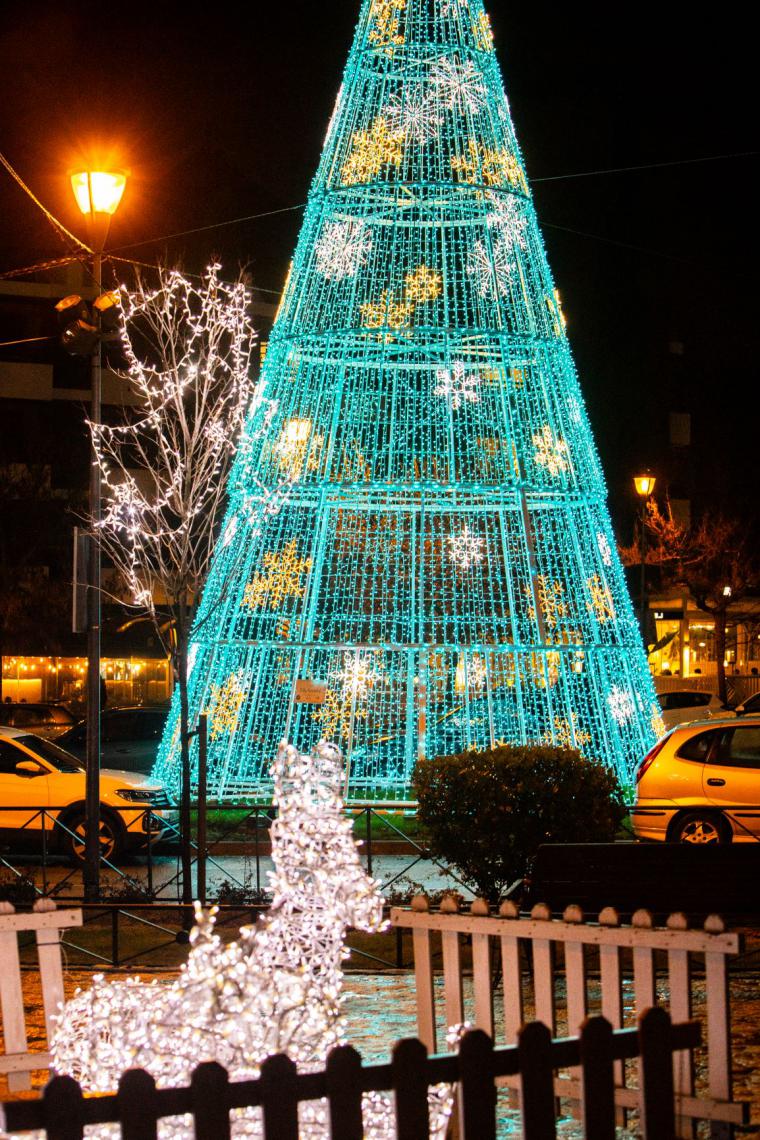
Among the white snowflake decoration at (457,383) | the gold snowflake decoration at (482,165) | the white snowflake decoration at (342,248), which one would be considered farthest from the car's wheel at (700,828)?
the gold snowflake decoration at (482,165)

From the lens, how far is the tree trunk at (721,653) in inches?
1513

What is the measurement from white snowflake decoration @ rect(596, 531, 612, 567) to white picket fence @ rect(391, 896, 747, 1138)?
11.5 meters

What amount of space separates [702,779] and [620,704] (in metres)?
2.03

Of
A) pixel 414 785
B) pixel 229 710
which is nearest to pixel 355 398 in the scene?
pixel 229 710

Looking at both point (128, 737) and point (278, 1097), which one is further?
point (128, 737)

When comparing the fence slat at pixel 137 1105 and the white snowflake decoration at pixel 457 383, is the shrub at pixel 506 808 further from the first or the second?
the white snowflake decoration at pixel 457 383

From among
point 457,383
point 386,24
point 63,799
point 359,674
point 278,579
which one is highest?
point 386,24

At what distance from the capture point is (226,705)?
17.0 m

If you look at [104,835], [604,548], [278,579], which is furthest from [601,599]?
[104,835]

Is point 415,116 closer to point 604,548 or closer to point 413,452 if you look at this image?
point 413,452

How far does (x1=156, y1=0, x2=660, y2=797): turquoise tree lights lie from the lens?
55.0 ft

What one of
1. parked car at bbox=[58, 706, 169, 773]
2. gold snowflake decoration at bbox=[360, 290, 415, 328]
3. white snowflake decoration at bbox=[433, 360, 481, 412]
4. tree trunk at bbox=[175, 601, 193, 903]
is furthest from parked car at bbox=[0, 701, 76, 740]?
tree trunk at bbox=[175, 601, 193, 903]

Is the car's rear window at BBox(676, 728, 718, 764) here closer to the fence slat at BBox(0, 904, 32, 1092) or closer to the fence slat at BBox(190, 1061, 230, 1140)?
the fence slat at BBox(0, 904, 32, 1092)

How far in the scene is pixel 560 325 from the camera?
56.9 ft
